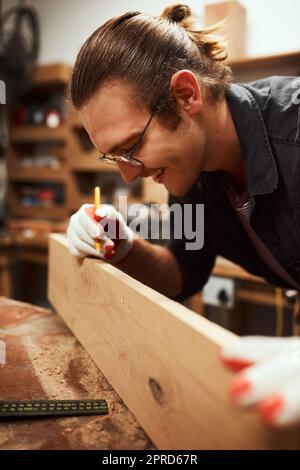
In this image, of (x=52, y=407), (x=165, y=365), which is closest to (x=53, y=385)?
(x=52, y=407)

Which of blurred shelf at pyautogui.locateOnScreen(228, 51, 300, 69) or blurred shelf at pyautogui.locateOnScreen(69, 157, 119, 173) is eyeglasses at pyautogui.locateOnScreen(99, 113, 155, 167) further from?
blurred shelf at pyautogui.locateOnScreen(69, 157, 119, 173)

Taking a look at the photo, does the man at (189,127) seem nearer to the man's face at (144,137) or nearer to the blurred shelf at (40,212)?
the man's face at (144,137)

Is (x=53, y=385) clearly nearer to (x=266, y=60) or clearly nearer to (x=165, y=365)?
(x=165, y=365)

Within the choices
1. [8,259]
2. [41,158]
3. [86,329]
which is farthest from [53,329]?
[41,158]

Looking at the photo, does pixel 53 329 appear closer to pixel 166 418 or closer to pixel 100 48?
pixel 166 418

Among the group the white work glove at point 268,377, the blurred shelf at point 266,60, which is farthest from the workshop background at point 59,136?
the white work glove at point 268,377

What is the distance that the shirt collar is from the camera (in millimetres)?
1097

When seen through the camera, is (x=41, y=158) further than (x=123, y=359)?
Yes

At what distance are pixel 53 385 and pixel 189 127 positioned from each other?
69 cm

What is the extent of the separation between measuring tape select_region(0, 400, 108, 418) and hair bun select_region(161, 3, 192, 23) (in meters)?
0.95

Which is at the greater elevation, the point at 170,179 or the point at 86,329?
the point at 170,179

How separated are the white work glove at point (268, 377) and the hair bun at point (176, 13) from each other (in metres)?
0.93
